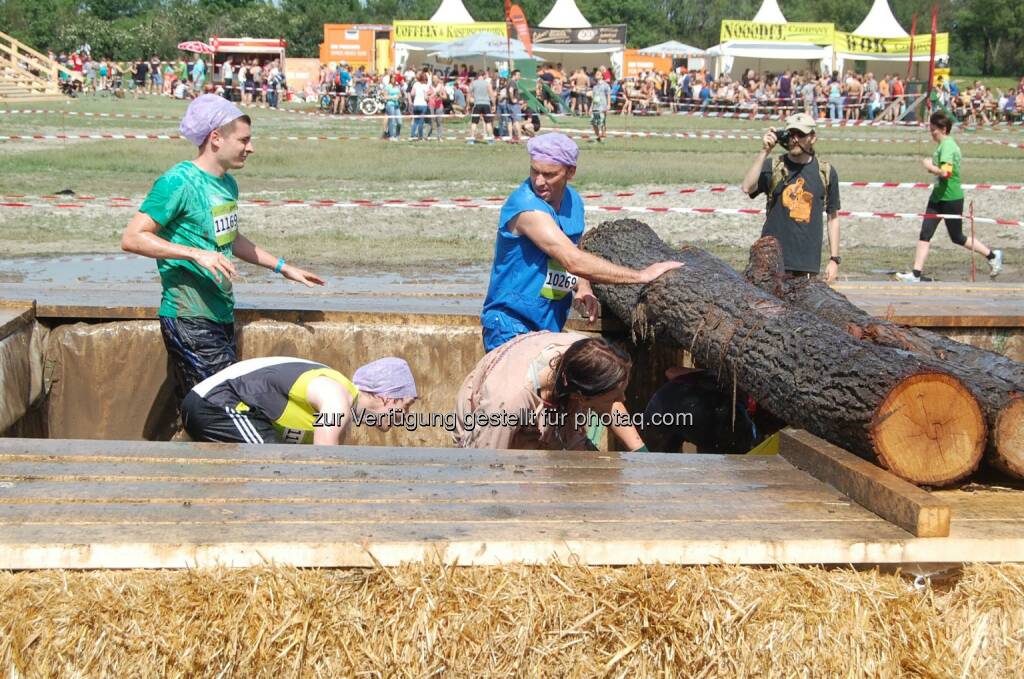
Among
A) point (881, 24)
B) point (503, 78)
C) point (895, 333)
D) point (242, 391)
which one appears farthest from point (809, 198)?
point (881, 24)

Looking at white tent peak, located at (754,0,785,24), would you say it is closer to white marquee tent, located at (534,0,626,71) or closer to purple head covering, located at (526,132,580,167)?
white marquee tent, located at (534,0,626,71)

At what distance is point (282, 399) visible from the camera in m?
4.83

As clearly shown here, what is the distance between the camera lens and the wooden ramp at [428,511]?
2980 millimetres

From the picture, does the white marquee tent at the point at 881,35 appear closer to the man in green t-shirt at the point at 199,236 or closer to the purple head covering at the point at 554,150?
the purple head covering at the point at 554,150

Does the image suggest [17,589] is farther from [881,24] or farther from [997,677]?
[881,24]

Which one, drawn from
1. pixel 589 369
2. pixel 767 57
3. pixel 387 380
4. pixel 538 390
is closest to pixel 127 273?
pixel 387 380

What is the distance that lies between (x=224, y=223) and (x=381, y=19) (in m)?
86.1

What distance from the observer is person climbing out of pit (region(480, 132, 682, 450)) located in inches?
193

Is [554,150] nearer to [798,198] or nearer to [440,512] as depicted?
[440,512]

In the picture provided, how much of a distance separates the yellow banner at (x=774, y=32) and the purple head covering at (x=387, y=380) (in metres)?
48.1

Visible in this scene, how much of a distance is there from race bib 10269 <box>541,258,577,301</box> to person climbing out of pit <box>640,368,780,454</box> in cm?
79

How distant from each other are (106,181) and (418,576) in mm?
15414

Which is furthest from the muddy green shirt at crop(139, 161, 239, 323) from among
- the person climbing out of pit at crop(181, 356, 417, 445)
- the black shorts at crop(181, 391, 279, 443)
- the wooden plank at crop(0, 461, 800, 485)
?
the wooden plank at crop(0, 461, 800, 485)

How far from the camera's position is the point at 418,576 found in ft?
9.74
